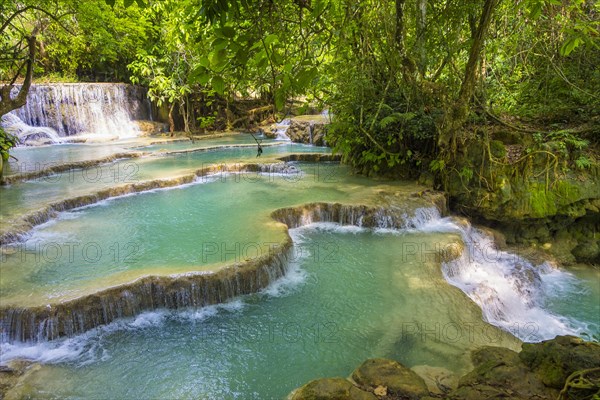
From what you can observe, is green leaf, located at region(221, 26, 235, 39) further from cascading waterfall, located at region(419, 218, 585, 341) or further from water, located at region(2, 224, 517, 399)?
cascading waterfall, located at region(419, 218, 585, 341)

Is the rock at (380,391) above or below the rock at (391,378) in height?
below

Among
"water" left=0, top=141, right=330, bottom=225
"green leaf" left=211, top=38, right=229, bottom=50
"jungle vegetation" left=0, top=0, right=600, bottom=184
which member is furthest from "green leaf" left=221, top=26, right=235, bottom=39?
"water" left=0, top=141, right=330, bottom=225

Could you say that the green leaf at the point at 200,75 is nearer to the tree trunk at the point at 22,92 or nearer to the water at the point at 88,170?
the water at the point at 88,170

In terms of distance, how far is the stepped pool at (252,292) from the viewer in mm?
3578

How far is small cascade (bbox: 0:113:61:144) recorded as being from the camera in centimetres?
1412

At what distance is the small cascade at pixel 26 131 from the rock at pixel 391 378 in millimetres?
15225

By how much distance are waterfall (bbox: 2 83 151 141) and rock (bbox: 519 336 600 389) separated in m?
16.6

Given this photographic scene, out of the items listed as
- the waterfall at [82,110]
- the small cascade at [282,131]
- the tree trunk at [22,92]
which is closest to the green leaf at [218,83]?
the tree trunk at [22,92]

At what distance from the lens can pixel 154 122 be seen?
18.4 m

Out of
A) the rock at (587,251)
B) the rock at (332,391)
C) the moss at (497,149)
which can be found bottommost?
the rock at (587,251)

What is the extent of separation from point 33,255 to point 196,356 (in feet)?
9.69

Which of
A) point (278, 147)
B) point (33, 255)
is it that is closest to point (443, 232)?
point (33, 255)

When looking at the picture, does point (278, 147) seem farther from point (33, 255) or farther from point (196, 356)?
point (196, 356)

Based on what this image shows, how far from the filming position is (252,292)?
4.75 metres
